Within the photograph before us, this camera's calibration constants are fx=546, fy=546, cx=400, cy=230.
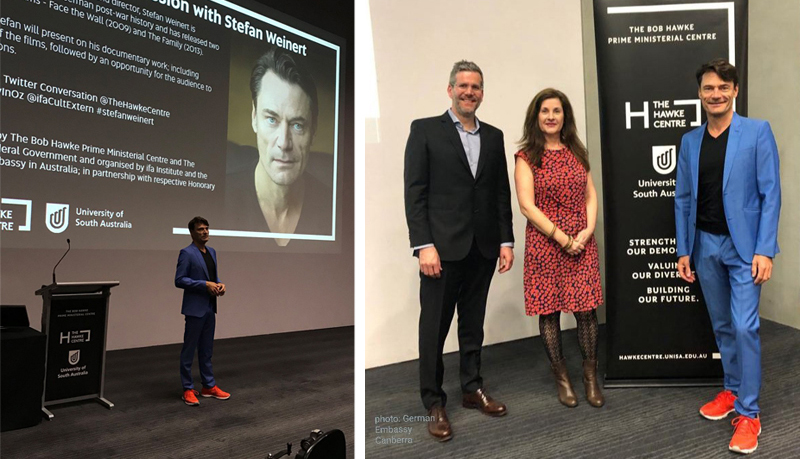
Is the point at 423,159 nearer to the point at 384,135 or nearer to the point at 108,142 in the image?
the point at 384,135

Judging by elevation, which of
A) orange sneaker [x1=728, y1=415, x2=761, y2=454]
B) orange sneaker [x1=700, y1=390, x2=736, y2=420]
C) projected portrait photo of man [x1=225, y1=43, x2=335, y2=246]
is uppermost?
projected portrait photo of man [x1=225, y1=43, x2=335, y2=246]

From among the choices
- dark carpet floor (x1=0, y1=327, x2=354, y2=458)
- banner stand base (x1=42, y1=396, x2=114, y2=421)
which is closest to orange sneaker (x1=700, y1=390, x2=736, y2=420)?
dark carpet floor (x1=0, y1=327, x2=354, y2=458)

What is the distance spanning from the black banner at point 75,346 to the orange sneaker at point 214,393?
1.96 feet

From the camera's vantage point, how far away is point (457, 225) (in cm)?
211

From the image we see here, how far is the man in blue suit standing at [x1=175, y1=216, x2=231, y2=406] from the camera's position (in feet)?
10.9

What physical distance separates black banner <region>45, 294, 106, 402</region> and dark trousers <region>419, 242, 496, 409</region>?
2.20m

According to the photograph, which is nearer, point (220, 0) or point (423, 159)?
point (423, 159)

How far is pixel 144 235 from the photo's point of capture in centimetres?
414

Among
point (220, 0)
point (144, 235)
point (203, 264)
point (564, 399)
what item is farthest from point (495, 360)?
point (220, 0)

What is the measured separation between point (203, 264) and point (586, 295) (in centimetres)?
232

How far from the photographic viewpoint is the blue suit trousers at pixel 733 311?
202 cm

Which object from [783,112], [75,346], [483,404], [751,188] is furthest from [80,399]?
[783,112]

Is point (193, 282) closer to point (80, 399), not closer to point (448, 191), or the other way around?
point (80, 399)

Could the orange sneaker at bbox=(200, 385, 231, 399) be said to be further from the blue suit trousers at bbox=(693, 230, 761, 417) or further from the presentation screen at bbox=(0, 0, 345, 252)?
the blue suit trousers at bbox=(693, 230, 761, 417)
